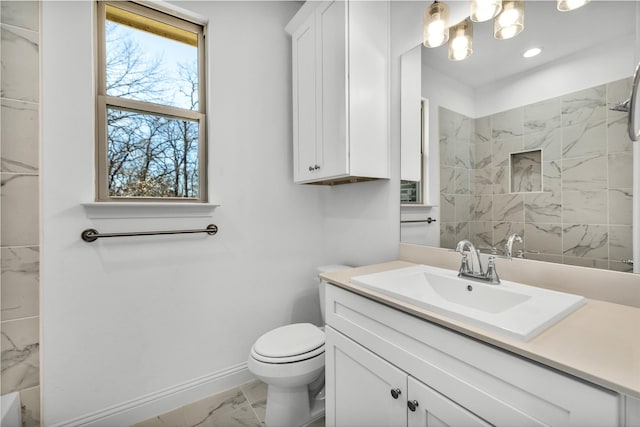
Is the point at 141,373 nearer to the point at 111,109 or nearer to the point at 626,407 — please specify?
the point at 111,109

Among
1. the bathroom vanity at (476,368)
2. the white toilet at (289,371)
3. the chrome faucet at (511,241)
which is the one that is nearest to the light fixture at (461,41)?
the chrome faucet at (511,241)

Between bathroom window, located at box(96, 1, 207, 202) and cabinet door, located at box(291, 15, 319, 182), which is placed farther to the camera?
cabinet door, located at box(291, 15, 319, 182)

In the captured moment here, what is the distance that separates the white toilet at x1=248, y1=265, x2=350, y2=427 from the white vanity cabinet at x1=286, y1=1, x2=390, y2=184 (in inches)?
35.8

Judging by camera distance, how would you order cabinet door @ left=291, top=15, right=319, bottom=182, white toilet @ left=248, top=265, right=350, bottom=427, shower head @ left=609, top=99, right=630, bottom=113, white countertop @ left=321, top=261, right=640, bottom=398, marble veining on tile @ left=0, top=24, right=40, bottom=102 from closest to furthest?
white countertop @ left=321, top=261, right=640, bottom=398 < shower head @ left=609, top=99, right=630, bottom=113 < marble veining on tile @ left=0, top=24, right=40, bottom=102 < white toilet @ left=248, top=265, right=350, bottom=427 < cabinet door @ left=291, top=15, right=319, bottom=182

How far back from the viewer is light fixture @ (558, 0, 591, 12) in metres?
0.98

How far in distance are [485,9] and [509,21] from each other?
4.5 inches

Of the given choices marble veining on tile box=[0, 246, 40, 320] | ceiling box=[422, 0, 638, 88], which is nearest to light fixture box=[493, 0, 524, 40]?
ceiling box=[422, 0, 638, 88]

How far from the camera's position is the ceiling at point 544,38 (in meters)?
0.94

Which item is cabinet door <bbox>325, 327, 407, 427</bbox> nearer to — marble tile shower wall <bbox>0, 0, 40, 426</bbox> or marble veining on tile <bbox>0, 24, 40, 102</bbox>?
marble tile shower wall <bbox>0, 0, 40, 426</bbox>

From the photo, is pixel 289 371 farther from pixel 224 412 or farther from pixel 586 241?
pixel 586 241

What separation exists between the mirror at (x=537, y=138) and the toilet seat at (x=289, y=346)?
0.81 meters

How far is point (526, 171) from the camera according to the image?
1.12 meters

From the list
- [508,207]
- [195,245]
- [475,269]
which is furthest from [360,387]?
[195,245]

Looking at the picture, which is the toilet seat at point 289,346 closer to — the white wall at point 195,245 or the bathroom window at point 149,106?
the white wall at point 195,245
